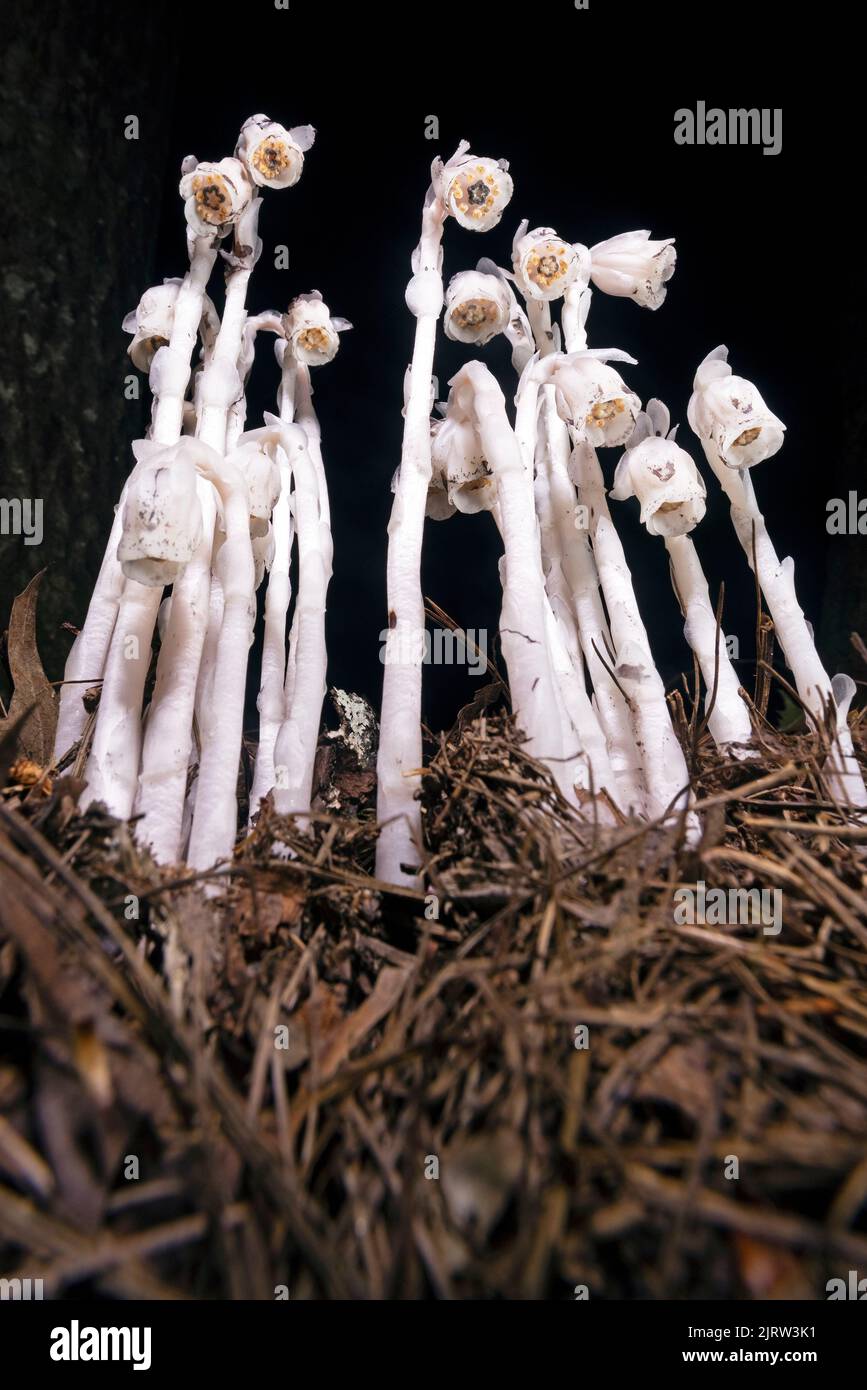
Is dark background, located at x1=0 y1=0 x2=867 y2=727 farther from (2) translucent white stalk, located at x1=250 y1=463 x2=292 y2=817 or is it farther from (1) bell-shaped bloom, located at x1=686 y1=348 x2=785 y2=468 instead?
(1) bell-shaped bloom, located at x1=686 y1=348 x2=785 y2=468

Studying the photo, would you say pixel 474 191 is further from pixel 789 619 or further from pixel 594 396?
pixel 789 619

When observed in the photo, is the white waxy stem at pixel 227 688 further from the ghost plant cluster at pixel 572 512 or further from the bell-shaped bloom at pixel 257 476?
the ghost plant cluster at pixel 572 512

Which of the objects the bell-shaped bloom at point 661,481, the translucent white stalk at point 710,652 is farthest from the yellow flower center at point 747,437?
the translucent white stalk at point 710,652

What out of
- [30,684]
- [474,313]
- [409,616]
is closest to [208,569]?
[409,616]

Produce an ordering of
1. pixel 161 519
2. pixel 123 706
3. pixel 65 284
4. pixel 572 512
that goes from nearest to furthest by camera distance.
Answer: pixel 161 519
pixel 123 706
pixel 572 512
pixel 65 284

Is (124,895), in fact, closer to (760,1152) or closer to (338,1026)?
(338,1026)
